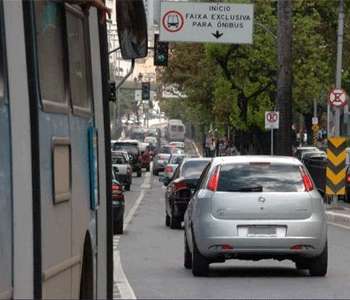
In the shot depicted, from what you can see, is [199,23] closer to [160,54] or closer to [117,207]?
[160,54]

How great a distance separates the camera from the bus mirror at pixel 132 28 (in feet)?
24.3

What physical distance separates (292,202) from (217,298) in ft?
9.42

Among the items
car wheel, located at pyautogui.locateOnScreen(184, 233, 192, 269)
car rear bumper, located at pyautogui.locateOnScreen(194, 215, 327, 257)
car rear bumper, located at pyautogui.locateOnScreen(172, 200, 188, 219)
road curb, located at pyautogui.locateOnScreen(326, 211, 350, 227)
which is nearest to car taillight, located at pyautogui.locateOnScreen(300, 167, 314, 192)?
car rear bumper, located at pyautogui.locateOnScreen(194, 215, 327, 257)

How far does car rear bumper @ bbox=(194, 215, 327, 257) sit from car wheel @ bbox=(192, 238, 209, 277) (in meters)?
0.11

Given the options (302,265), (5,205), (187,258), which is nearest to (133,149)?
(187,258)

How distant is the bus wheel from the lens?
8.20m

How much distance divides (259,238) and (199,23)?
27.4m

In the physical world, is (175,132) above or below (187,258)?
below

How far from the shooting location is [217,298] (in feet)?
44.7

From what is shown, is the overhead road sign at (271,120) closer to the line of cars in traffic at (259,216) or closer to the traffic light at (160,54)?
the traffic light at (160,54)

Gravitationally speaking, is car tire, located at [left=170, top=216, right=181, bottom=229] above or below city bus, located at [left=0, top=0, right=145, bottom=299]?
below

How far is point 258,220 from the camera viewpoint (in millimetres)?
16016

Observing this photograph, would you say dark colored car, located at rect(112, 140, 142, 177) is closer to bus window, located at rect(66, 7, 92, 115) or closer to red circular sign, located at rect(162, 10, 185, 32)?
red circular sign, located at rect(162, 10, 185, 32)

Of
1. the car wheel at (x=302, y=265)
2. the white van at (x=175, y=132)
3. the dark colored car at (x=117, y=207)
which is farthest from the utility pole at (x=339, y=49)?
the white van at (x=175, y=132)
